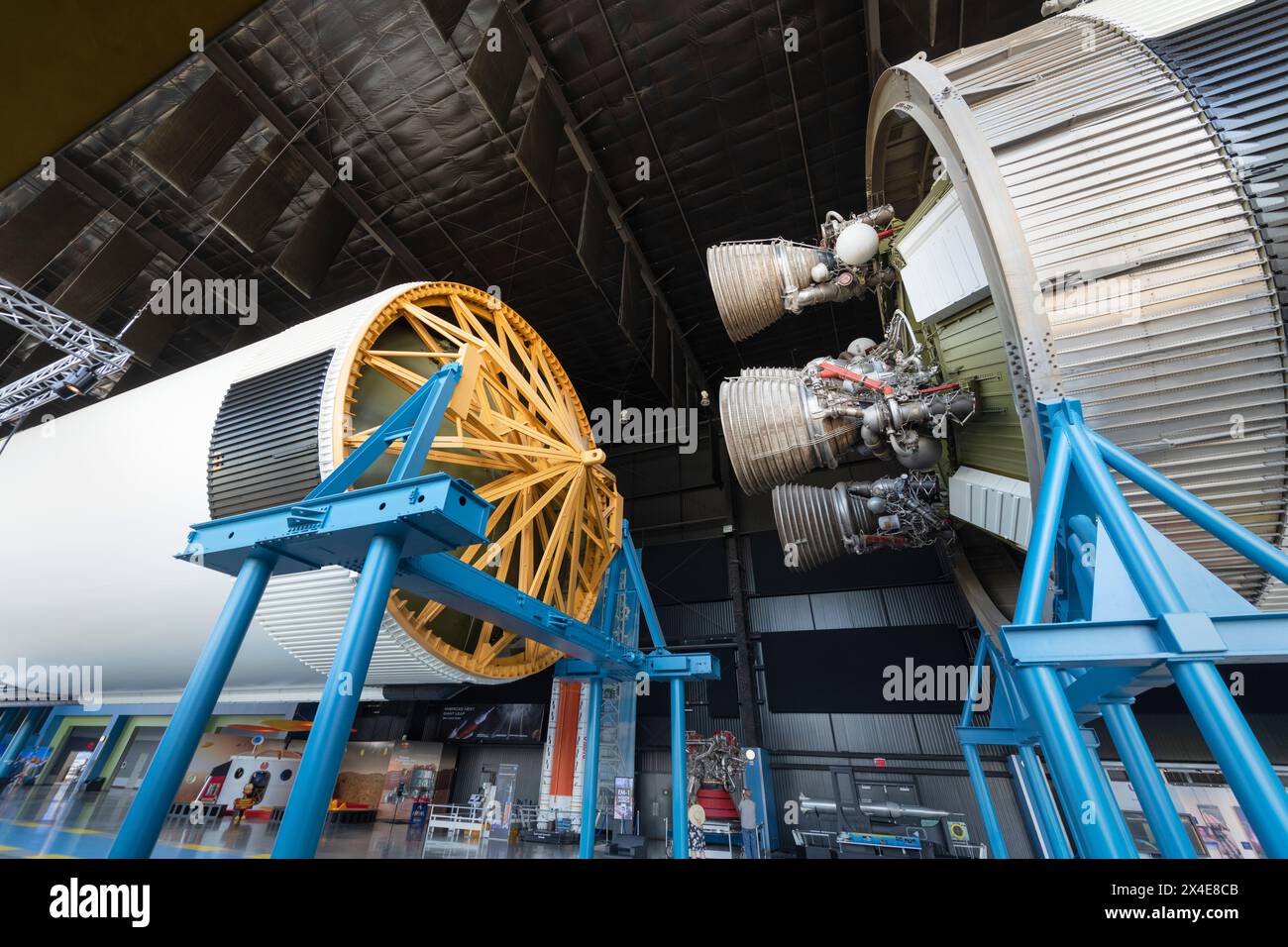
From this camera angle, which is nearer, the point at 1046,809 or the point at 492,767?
the point at 1046,809

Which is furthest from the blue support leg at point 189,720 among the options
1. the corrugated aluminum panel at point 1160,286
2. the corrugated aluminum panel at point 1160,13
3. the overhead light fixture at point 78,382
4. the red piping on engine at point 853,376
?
the overhead light fixture at point 78,382

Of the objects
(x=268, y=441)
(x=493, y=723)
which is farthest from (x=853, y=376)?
(x=493, y=723)

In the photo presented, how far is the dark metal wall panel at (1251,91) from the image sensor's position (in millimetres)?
3283

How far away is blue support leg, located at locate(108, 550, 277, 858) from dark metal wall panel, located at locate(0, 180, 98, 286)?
10533mm

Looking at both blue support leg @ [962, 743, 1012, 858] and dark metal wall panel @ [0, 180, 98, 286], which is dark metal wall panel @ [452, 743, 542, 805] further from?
dark metal wall panel @ [0, 180, 98, 286]

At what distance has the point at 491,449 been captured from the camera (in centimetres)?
582

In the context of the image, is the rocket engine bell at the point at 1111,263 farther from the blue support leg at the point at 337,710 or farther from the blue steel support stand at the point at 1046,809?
the blue support leg at the point at 337,710

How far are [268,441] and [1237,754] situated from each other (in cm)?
663

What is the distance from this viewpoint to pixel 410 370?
595 centimetres

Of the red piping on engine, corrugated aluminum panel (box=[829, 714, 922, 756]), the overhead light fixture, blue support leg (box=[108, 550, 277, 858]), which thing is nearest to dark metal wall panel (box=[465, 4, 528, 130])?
the red piping on engine

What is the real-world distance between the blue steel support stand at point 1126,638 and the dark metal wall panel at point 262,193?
11.3 metres

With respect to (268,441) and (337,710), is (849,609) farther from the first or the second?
(337,710)

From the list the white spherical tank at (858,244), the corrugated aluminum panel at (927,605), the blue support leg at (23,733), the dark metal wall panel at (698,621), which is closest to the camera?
the white spherical tank at (858,244)

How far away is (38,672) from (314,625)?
5.74m
